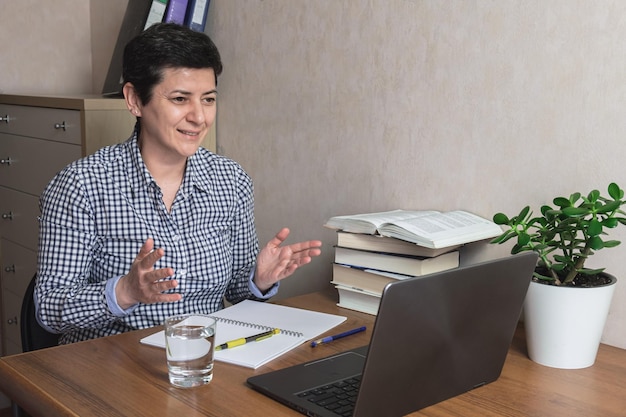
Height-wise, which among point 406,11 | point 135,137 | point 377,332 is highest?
point 406,11

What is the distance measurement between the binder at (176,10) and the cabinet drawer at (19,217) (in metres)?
0.80

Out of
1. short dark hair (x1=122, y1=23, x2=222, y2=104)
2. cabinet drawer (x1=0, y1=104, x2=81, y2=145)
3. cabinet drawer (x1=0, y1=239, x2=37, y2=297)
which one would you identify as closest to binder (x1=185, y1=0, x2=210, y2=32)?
cabinet drawer (x1=0, y1=104, x2=81, y2=145)

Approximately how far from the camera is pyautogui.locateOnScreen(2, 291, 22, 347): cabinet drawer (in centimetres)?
285

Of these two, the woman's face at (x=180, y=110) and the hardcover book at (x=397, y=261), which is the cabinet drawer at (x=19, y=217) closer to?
the woman's face at (x=180, y=110)

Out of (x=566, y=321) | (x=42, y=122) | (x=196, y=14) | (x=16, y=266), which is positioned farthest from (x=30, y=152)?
(x=566, y=321)

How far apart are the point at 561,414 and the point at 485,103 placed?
28.7 inches

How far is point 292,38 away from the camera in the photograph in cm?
217

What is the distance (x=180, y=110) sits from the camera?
1.78m

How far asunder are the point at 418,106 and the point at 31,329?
3.31 ft

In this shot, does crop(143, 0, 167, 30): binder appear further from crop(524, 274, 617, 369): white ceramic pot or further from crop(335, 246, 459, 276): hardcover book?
crop(524, 274, 617, 369): white ceramic pot

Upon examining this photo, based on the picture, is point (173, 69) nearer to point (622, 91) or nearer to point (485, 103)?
point (485, 103)

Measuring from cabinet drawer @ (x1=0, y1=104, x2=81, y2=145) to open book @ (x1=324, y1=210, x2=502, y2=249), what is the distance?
3.60 ft

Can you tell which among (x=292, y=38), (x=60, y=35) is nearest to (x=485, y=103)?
(x=292, y=38)

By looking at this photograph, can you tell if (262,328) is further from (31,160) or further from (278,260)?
(31,160)
